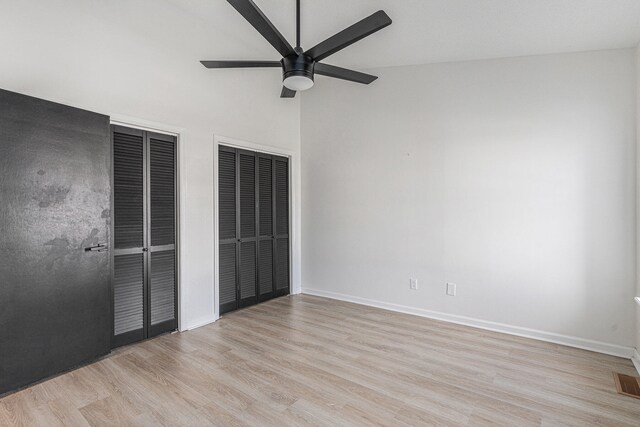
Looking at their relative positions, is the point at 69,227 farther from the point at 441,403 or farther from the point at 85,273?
the point at 441,403

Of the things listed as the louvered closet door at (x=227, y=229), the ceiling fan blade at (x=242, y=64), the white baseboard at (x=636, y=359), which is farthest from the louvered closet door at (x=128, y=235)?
the white baseboard at (x=636, y=359)

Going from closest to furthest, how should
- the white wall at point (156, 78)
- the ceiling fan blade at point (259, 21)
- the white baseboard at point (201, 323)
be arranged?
the ceiling fan blade at point (259, 21)
the white wall at point (156, 78)
the white baseboard at point (201, 323)

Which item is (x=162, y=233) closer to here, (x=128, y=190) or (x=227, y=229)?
(x=128, y=190)

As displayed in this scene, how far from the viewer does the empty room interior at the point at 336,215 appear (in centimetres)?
219

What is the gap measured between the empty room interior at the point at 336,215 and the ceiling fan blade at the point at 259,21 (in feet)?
0.07

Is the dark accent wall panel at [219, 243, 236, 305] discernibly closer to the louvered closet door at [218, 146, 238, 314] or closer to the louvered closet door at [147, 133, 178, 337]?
the louvered closet door at [218, 146, 238, 314]

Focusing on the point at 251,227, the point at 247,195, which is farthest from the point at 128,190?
the point at 251,227

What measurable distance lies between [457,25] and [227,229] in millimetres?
3116

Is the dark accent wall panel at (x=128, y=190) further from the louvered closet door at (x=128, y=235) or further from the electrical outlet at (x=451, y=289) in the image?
the electrical outlet at (x=451, y=289)

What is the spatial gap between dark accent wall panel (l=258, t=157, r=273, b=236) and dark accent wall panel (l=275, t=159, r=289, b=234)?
0.13 meters

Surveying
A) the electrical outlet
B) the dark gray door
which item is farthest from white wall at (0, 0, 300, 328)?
the electrical outlet

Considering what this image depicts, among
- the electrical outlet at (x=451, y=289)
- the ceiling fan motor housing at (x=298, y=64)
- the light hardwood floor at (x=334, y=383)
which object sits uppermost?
the ceiling fan motor housing at (x=298, y=64)

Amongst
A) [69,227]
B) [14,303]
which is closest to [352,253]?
[69,227]

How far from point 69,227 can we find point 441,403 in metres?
2.94
